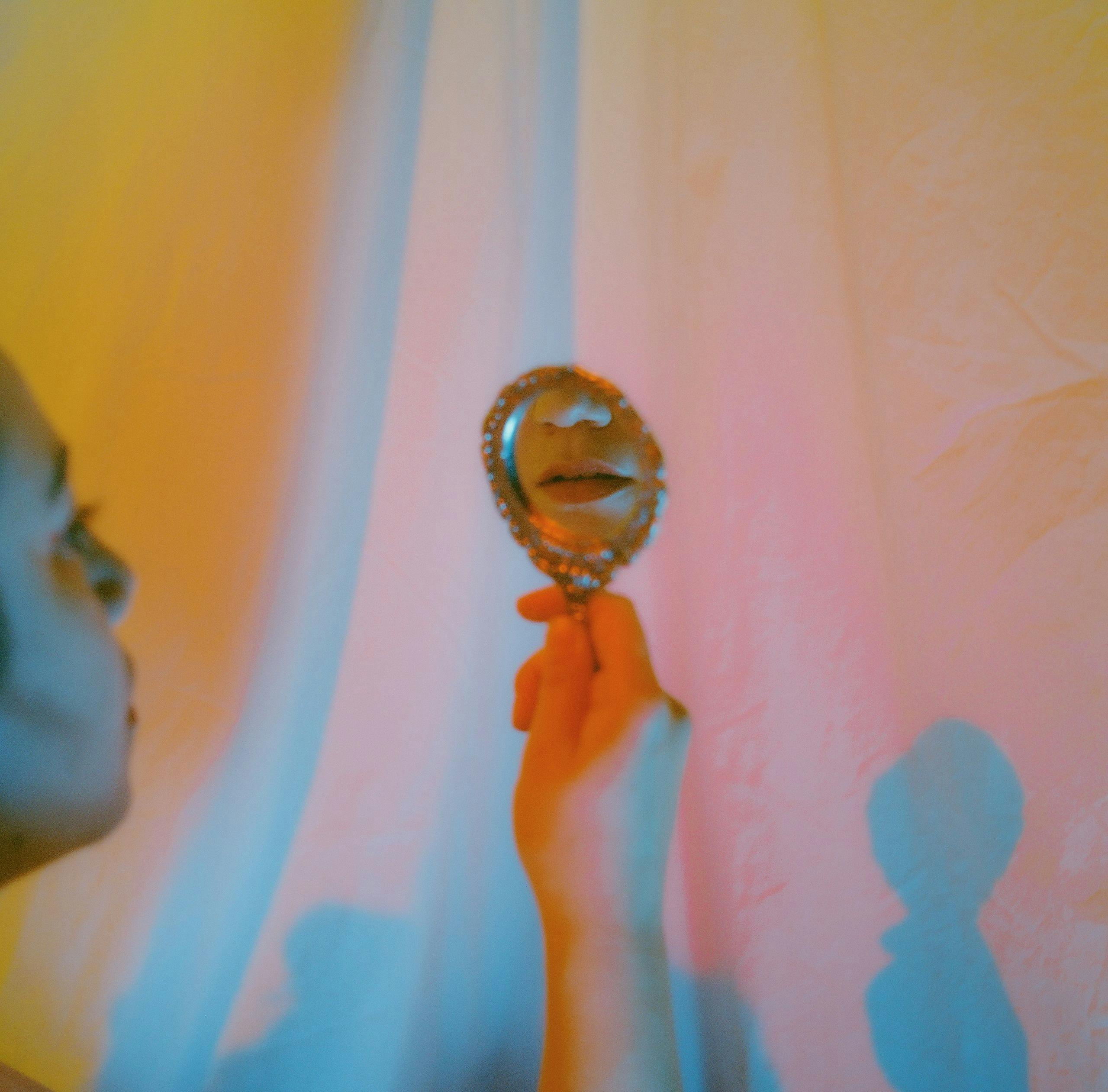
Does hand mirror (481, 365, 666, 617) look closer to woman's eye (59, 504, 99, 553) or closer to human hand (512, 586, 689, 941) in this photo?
human hand (512, 586, 689, 941)

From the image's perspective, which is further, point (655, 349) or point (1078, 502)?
point (655, 349)

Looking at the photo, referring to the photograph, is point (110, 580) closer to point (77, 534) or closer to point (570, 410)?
point (77, 534)

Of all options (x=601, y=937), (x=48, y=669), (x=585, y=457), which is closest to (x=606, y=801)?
(x=601, y=937)

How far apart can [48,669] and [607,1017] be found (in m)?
0.53

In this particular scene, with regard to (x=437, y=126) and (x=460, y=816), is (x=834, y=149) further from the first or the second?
(x=460, y=816)

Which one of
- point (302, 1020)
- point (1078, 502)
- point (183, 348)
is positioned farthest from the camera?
point (183, 348)

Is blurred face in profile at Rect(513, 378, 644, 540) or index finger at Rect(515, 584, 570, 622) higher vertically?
blurred face in profile at Rect(513, 378, 644, 540)

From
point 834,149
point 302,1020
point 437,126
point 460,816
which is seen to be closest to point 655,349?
point 834,149

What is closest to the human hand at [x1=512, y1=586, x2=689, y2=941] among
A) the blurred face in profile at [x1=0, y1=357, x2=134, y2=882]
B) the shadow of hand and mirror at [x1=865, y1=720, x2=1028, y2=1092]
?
the shadow of hand and mirror at [x1=865, y1=720, x2=1028, y2=1092]

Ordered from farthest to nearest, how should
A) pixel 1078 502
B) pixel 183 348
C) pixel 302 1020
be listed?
pixel 183 348
pixel 302 1020
pixel 1078 502

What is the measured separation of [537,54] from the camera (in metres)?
0.77

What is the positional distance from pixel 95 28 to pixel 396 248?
1.79 feet

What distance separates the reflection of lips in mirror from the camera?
602mm

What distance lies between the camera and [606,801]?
45 cm
